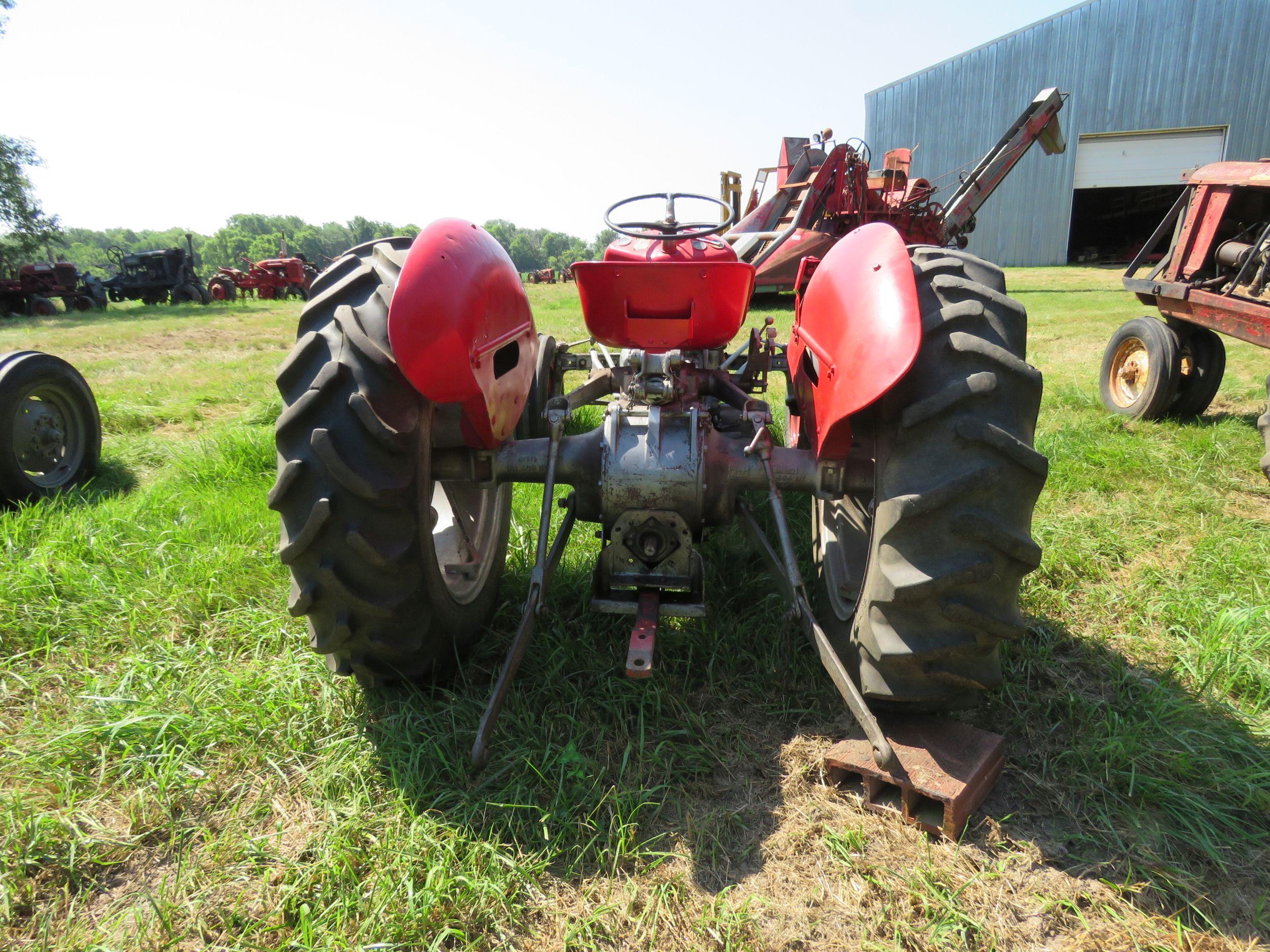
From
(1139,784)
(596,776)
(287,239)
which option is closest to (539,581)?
(596,776)

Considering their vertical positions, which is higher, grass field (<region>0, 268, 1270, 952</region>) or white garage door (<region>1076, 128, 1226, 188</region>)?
white garage door (<region>1076, 128, 1226, 188</region>)

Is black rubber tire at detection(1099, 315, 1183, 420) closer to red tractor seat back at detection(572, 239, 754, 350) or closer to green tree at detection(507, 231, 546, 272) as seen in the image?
red tractor seat back at detection(572, 239, 754, 350)

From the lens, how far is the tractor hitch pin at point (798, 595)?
5.95ft

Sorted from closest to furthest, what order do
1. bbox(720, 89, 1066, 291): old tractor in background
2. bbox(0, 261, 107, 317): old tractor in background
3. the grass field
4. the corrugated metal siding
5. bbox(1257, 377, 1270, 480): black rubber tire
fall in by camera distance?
the grass field, bbox(1257, 377, 1270, 480): black rubber tire, bbox(720, 89, 1066, 291): old tractor in background, bbox(0, 261, 107, 317): old tractor in background, the corrugated metal siding

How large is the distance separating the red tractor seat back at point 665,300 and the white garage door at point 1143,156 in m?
26.6

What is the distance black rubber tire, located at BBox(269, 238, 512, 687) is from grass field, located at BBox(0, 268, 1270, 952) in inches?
14.9

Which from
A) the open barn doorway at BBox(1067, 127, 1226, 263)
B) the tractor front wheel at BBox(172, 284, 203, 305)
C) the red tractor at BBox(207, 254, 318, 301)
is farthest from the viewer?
the red tractor at BBox(207, 254, 318, 301)

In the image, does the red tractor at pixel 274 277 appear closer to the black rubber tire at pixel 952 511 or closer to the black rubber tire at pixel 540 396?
the black rubber tire at pixel 540 396

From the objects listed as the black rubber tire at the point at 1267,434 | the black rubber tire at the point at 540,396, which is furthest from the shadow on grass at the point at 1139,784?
the black rubber tire at the point at 540,396

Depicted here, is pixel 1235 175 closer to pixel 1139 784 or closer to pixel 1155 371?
pixel 1155 371

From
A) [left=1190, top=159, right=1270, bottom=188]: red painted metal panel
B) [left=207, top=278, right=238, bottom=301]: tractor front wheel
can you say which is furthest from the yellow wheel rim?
[left=207, top=278, right=238, bottom=301]: tractor front wheel

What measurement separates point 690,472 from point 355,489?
968 millimetres

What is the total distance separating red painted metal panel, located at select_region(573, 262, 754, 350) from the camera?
8.99ft

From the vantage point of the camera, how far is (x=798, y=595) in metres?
2.10
